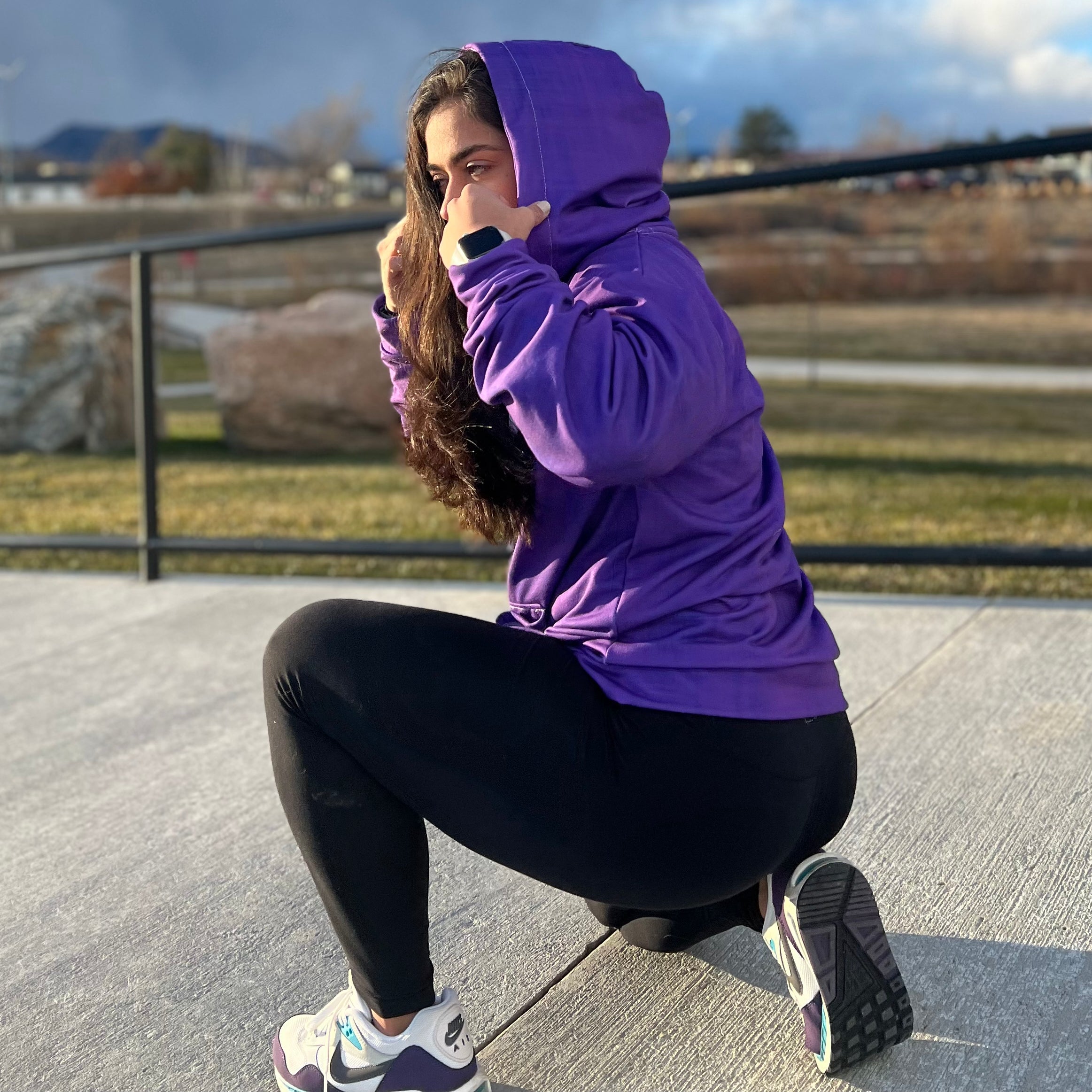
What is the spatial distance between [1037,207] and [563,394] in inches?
566

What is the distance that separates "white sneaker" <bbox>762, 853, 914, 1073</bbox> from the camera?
5.12ft

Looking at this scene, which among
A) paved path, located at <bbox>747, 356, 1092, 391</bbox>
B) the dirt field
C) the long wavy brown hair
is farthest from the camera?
the dirt field

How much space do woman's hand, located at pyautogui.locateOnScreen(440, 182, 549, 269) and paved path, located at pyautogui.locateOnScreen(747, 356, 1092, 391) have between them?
1102cm

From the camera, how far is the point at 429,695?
1.49 metres

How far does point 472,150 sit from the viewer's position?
61.1 inches

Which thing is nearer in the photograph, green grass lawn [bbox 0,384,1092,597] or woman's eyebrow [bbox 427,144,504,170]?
woman's eyebrow [bbox 427,144,504,170]

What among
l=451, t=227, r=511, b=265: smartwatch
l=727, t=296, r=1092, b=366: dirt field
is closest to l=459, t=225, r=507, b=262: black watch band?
l=451, t=227, r=511, b=265: smartwatch

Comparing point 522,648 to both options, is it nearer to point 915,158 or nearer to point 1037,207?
point 915,158

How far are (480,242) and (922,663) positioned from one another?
6.59 ft

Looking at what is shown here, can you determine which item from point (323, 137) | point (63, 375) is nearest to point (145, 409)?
point (63, 375)

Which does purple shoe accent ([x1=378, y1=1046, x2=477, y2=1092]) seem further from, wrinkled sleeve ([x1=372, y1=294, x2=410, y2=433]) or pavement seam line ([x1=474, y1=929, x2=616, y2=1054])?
wrinkled sleeve ([x1=372, y1=294, x2=410, y2=433])

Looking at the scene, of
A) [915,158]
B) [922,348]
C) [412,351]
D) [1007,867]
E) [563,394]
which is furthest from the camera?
[922,348]

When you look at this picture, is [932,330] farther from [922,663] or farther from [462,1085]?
[462,1085]

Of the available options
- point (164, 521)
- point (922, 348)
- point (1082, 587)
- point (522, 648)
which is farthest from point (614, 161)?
point (922, 348)
